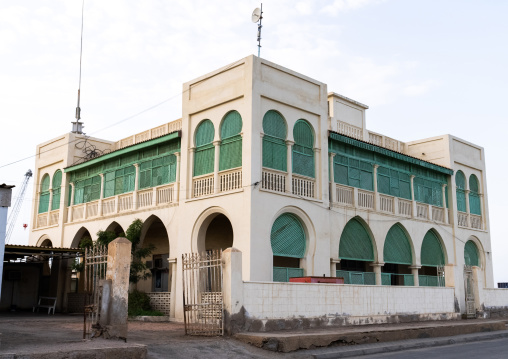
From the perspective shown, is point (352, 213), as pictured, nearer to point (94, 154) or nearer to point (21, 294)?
point (94, 154)

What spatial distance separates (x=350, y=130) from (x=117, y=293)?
1447 centimetres

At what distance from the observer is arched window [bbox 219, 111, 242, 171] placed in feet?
56.4

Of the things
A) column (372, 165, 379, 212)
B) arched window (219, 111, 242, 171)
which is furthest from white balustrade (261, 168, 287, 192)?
column (372, 165, 379, 212)

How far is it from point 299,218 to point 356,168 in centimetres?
409

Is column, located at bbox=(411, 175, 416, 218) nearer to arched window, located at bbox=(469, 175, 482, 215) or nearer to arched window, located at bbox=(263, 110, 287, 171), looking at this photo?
arched window, located at bbox=(469, 175, 482, 215)

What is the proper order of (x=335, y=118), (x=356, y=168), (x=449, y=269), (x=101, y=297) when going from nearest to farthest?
(x=101, y=297), (x=449, y=269), (x=356, y=168), (x=335, y=118)

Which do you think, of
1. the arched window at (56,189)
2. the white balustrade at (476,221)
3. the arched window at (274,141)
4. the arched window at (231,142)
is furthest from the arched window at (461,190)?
the arched window at (56,189)

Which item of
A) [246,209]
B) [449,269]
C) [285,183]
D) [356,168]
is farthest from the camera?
[356,168]

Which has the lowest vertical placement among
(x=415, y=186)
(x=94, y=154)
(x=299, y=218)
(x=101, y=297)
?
(x=101, y=297)

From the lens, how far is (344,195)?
19891 mm

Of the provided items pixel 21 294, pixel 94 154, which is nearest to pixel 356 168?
pixel 94 154

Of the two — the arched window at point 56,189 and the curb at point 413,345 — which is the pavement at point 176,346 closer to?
the curb at point 413,345

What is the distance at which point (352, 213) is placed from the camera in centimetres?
1977

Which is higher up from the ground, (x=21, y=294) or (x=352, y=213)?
(x=352, y=213)
